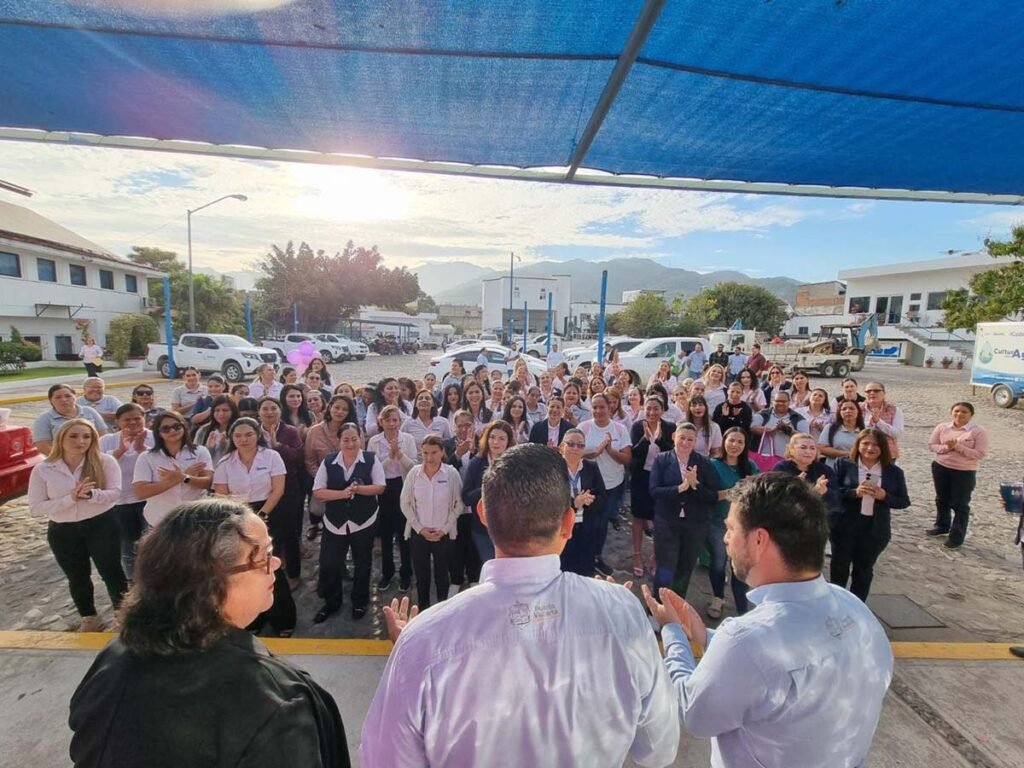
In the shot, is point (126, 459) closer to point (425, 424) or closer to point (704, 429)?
point (425, 424)

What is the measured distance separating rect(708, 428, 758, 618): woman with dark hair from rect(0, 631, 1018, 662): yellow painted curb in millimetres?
1022

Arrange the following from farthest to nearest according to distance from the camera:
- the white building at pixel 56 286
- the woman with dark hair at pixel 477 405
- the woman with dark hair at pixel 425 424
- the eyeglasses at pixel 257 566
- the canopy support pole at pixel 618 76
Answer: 1. the white building at pixel 56 286
2. the woman with dark hair at pixel 477 405
3. the woman with dark hair at pixel 425 424
4. the canopy support pole at pixel 618 76
5. the eyeglasses at pixel 257 566

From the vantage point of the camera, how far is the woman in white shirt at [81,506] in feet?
10.8

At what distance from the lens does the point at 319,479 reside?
3.93m

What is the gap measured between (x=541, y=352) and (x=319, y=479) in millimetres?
23700

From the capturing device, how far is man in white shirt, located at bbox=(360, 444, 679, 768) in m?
1.05

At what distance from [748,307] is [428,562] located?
5400 centimetres

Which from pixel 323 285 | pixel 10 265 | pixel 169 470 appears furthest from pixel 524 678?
pixel 323 285

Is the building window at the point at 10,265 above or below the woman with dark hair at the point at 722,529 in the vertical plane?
above

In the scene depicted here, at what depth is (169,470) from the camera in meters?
3.72

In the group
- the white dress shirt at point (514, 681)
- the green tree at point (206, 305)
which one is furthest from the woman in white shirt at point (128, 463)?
the green tree at point (206, 305)

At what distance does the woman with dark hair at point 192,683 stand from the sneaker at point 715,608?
343 cm

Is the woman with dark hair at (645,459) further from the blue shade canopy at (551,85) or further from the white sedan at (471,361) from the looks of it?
the white sedan at (471,361)

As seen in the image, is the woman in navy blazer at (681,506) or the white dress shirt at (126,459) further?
the white dress shirt at (126,459)
